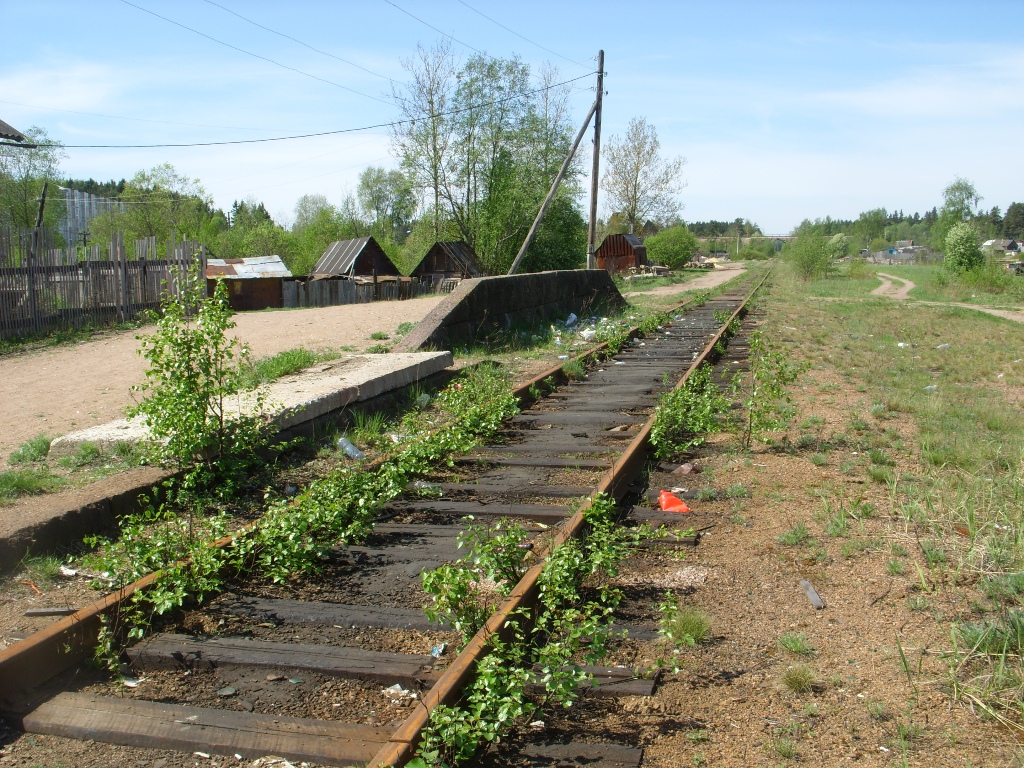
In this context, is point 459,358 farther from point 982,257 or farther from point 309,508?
point 982,257

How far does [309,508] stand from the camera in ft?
15.4

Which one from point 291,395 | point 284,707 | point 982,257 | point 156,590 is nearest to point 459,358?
point 291,395

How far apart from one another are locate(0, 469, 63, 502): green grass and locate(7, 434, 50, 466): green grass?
17.3 inches

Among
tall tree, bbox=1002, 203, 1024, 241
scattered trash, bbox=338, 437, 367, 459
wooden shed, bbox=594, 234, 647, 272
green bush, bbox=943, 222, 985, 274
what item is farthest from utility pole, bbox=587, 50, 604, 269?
tall tree, bbox=1002, 203, 1024, 241

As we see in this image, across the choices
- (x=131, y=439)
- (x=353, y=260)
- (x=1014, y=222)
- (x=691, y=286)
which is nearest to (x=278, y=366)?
(x=131, y=439)

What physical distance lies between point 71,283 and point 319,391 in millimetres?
9443

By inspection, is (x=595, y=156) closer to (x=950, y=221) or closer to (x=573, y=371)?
(x=573, y=371)

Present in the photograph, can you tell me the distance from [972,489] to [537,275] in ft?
36.0

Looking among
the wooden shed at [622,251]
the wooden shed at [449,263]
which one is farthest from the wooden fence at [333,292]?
the wooden shed at [622,251]

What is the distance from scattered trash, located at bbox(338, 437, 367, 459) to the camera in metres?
6.56

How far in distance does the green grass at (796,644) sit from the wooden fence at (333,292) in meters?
27.2

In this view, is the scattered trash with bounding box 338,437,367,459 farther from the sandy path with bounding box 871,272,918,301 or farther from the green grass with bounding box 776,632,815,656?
the sandy path with bounding box 871,272,918,301

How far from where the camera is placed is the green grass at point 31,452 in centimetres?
600

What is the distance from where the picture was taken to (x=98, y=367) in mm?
10523
